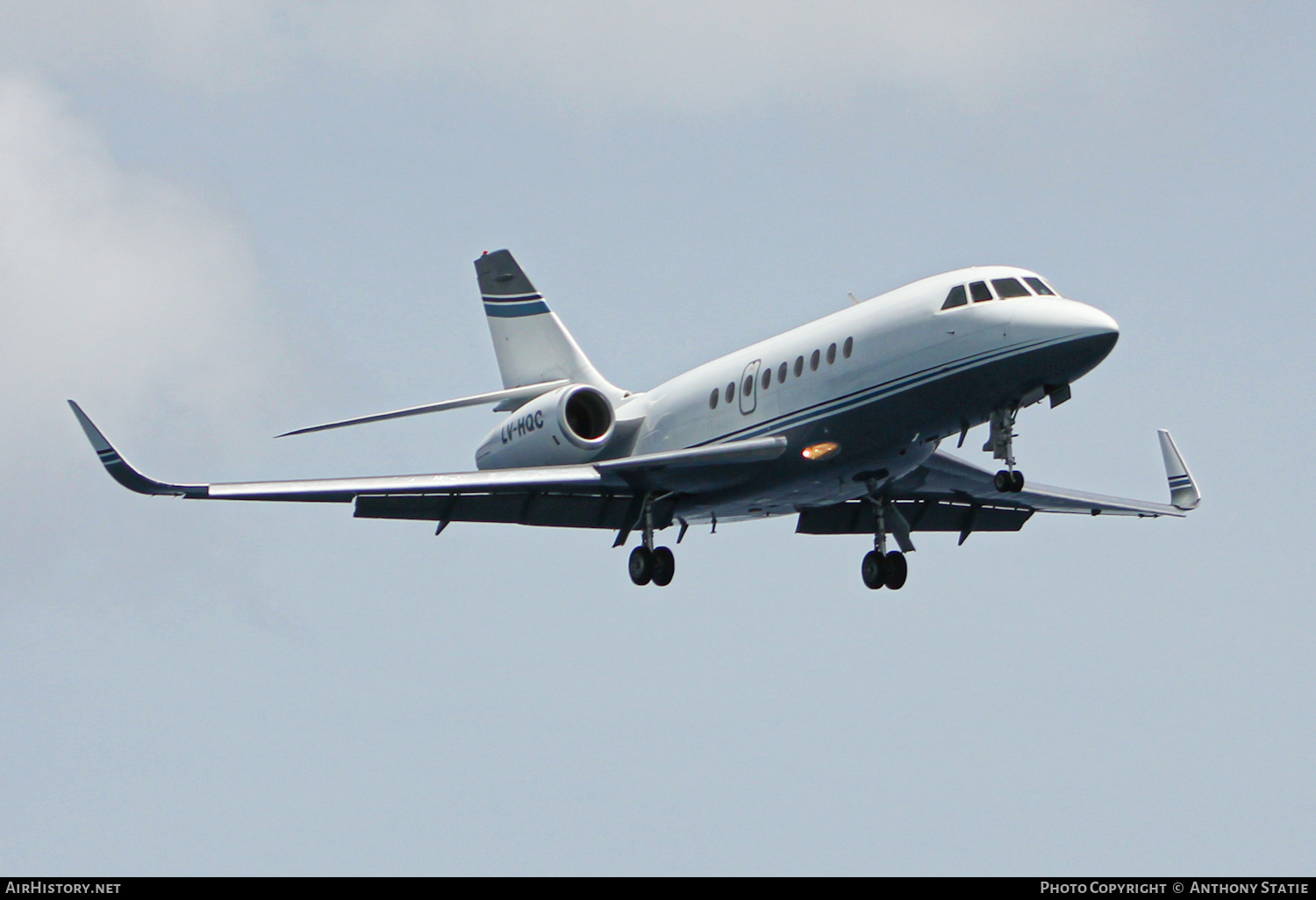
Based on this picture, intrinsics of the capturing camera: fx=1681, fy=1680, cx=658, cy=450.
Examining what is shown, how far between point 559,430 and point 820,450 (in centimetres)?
524

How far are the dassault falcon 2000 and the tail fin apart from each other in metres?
0.11

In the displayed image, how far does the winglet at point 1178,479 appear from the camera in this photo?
32.1 m

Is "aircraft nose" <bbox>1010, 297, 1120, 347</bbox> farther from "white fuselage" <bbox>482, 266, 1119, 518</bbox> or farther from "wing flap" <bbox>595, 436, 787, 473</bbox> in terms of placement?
"wing flap" <bbox>595, 436, 787, 473</bbox>

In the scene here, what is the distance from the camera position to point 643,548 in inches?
1099

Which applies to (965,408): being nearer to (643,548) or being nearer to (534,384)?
(643,548)

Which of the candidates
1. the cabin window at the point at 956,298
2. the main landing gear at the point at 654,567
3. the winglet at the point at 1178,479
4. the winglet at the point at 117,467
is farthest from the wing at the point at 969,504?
the winglet at the point at 117,467

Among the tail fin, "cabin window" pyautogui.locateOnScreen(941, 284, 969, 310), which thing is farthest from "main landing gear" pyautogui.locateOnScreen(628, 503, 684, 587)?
"cabin window" pyautogui.locateOnScreen(941, 284, 969, 310)

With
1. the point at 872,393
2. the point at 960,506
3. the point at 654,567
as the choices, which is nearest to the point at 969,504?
the point at 960,506

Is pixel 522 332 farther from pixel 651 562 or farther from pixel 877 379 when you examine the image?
pixel 877 379

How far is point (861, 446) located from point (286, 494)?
869cm

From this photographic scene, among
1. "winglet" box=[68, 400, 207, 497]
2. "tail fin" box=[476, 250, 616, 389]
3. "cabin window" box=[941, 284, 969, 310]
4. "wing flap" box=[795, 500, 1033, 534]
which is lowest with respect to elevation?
"winglet" box=[68, 400, 207, 497]

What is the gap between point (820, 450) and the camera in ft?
80.7

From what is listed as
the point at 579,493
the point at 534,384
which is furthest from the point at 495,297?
the point at 579,493

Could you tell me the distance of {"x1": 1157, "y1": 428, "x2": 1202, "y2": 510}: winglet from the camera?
1264 inches
